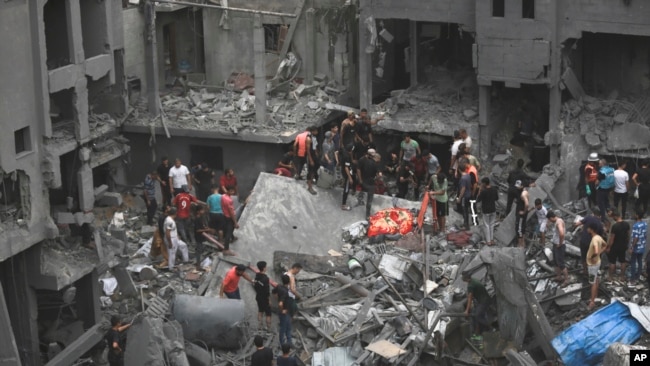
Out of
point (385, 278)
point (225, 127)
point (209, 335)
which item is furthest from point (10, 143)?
point (225, 127)

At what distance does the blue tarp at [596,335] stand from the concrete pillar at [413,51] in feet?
41.5

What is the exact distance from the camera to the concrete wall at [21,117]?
28.0 m

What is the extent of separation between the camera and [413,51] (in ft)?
126

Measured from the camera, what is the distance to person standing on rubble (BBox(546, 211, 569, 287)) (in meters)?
29.1

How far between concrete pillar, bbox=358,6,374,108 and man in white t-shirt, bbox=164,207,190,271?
26.9ft

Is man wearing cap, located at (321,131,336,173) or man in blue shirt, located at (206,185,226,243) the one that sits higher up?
man wearing cap, located at (321,131,336,173)

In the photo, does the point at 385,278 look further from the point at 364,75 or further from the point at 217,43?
the point at 217,43

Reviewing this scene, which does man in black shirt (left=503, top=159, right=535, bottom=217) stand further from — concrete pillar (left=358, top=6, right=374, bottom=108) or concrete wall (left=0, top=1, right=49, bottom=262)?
concrete wall (left=0, top=1, right=49, bottom=262)

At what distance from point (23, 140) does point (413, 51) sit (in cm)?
1262

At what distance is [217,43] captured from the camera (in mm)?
41438

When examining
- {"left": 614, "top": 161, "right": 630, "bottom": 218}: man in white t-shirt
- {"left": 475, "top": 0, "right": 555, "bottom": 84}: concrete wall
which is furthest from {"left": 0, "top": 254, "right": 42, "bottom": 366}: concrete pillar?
{"left": 475, "top": 0, "right": 555, "bottom": 84}: concrete wall

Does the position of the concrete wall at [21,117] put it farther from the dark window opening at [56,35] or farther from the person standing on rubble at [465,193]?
the person standing on rubble at [465,193]

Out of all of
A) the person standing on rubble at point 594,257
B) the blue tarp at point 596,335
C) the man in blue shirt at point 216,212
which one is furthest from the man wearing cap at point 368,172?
the blue tarp at point 596,335

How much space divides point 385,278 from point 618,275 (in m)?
4.54
